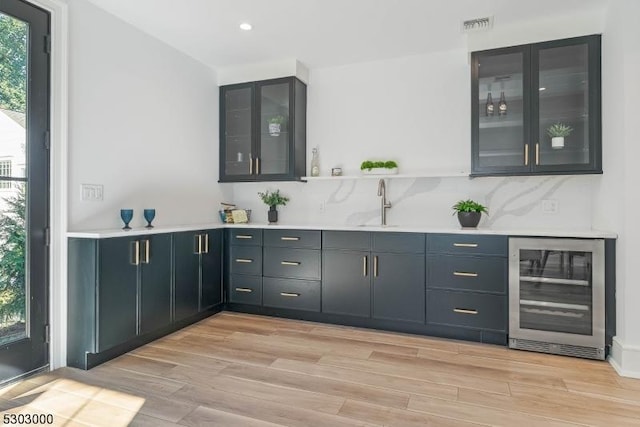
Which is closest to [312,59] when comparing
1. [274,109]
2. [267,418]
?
[274,109]

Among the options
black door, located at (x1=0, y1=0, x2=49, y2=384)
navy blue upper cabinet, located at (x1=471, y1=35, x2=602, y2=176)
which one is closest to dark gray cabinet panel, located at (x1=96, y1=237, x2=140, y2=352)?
black door, located at (x1=0, y1=0, x2=49, y2=384)

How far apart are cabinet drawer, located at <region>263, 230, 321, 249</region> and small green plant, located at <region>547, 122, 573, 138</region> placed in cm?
209

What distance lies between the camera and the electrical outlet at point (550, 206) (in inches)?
128

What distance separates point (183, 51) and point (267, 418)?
3.33 metres

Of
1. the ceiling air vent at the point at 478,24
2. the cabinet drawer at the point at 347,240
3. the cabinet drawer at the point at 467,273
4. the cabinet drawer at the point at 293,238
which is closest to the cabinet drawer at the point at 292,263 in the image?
the cabinet drawer at the point at 293,238

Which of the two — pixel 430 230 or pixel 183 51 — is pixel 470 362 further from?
pixel 183 51

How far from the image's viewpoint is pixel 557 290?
109 inches

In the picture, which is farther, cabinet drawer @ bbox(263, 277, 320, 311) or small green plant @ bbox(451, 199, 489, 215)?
cabinet drawer @ bbox(263, 277, 320, 311)

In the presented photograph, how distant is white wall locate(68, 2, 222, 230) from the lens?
2684mm

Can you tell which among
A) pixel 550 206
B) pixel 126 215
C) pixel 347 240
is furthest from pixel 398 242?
pixel 126 215

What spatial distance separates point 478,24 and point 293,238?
7.82ft

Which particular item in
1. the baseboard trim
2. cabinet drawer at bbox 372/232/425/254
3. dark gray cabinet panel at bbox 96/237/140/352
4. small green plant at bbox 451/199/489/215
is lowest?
the baseboard trim

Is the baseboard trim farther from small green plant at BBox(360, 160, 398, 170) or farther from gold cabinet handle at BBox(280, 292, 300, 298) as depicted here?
gold cabinet handle at BBox(280, 292, 300, 298)

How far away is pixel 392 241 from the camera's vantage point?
126 inches
